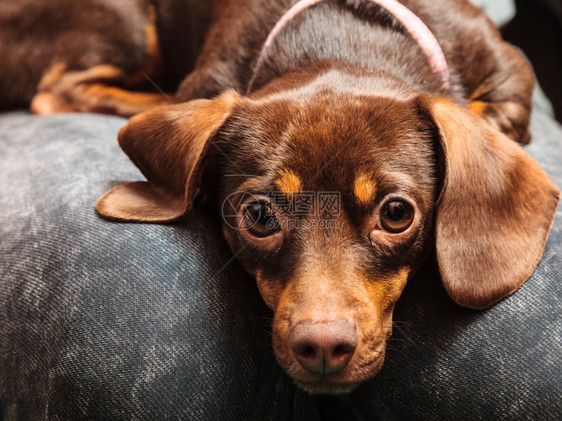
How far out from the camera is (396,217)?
1.36 meters

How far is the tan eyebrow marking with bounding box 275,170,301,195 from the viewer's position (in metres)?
1.36

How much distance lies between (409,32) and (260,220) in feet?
2.72

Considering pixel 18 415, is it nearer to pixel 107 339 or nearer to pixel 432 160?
pixel 107 339

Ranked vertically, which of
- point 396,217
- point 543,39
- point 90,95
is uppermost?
point 396,217

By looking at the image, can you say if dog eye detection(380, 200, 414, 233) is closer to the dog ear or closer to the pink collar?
the dog ear

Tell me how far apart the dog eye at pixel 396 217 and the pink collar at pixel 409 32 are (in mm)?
601

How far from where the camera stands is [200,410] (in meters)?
1.24

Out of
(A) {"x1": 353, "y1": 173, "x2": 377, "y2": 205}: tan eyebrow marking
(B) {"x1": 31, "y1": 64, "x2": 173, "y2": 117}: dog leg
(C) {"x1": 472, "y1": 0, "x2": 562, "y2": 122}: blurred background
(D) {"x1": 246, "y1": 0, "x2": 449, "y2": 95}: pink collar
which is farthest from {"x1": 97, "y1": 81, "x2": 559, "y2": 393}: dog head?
(C) {"x1": 472, "y1": 0, "x2": 562, "y2": 122}: blurred background

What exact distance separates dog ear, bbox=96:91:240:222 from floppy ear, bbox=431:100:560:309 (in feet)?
1.95

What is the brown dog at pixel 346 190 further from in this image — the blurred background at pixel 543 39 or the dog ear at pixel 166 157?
the blurred background at pixel 543 39

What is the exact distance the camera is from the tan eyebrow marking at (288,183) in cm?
136

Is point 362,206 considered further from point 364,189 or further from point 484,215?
point 484,215

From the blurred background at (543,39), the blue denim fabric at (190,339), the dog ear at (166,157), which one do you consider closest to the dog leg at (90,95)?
the dog ear at (166,157)

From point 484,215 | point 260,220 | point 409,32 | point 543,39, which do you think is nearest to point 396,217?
point 484,215
